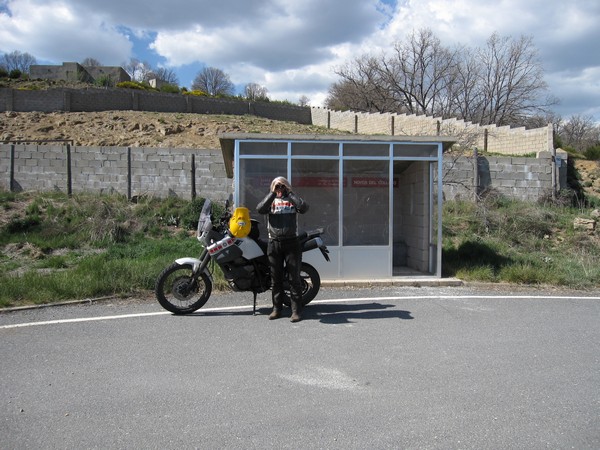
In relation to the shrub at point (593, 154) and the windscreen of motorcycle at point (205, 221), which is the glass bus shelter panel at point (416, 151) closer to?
the windscreen of motorcycle at point (205, 221)

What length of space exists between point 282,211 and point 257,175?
3100mm

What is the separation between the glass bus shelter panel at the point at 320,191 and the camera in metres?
9.53

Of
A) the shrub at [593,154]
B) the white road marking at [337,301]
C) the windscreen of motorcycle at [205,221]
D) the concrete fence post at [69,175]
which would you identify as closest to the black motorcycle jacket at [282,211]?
the windscreen of motorcycle at [205,221]

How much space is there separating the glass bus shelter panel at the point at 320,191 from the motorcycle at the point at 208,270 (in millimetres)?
2905

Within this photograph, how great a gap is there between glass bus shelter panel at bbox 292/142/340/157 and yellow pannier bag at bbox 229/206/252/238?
2.93 metres

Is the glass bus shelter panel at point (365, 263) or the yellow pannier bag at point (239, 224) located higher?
the yellow pannier bag at point (239, 224)

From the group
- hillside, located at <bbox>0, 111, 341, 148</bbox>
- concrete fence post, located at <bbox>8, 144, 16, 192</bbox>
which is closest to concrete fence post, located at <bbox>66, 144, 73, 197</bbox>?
concrete fence post, located at <bbox>8, 144, 16, 192</bbox>

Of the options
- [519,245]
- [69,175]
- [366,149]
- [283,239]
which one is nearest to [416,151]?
[366,149]

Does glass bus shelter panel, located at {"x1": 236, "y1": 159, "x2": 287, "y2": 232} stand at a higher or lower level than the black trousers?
higher

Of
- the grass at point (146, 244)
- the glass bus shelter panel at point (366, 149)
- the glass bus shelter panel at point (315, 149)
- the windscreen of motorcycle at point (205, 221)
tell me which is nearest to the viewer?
the windscreen of motorcycle at point (205, 221)

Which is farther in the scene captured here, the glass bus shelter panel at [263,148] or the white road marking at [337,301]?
the glass bus shelter panel at [263,148]

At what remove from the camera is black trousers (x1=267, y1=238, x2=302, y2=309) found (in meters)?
6.42

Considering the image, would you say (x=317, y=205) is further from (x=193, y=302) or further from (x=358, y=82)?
(x=358, y=82)

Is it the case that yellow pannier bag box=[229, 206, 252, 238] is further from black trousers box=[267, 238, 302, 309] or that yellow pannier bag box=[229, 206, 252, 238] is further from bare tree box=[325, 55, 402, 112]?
bare tree box=[325, 55, 402, 112]
